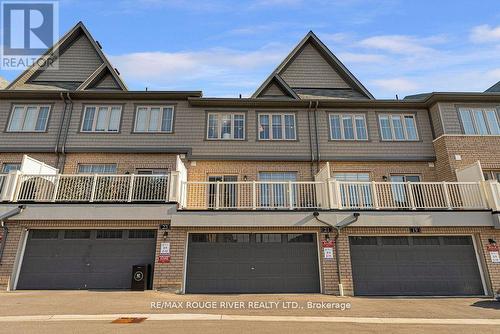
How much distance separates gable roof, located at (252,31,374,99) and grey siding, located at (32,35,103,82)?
9167 mm

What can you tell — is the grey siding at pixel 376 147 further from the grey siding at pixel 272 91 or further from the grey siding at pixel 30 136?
the grey siding at pixel 30 136

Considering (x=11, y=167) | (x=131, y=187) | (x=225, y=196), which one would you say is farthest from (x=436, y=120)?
(x=11, y=167)

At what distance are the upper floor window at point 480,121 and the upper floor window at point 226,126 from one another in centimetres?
1035

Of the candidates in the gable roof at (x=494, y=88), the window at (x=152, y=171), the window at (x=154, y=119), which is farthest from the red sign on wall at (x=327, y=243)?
the gable roof at (x=494, y=88)

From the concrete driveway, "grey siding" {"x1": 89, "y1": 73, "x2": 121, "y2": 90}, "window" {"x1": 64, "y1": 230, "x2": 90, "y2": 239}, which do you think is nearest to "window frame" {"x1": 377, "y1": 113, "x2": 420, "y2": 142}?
the concrete driveway

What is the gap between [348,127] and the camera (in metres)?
14.1

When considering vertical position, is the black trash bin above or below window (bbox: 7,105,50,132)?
below

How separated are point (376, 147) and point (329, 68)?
5.54m

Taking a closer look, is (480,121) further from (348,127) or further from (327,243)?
(327,243)

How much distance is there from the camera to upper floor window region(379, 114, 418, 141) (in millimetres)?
13828

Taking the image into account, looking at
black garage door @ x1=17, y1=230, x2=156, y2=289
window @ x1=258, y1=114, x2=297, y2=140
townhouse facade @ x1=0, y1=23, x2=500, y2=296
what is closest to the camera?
black garage door @ x1=17, y1=230, x2=156, y2=289

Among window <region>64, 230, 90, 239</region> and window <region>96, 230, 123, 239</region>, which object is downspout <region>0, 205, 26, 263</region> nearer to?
window <region>64, 230, 90, 239</region>

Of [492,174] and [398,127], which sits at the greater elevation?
[398,127]

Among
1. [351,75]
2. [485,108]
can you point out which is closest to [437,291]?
[485,108]
